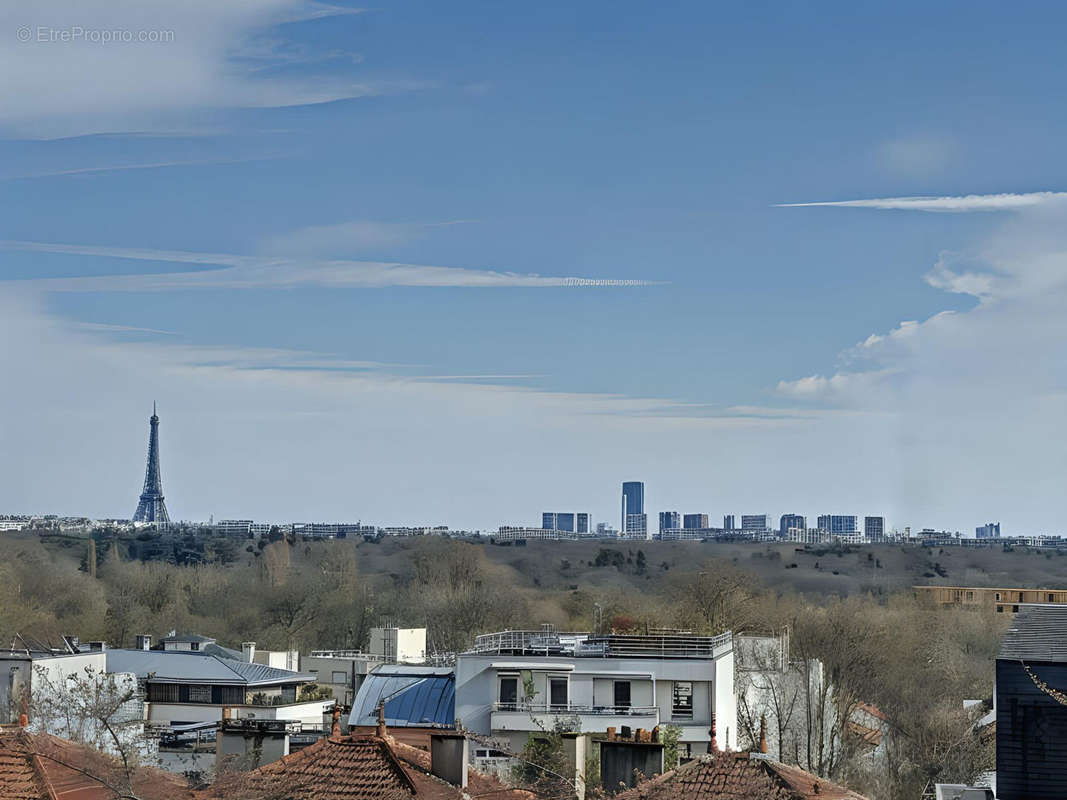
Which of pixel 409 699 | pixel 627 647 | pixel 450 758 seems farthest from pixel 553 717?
pixel 450 758

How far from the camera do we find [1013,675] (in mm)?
32906

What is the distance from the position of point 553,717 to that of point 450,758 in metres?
30.9

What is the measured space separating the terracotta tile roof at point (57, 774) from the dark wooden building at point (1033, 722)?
1667cm

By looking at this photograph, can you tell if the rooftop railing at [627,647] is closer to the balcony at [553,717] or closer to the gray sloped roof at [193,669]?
the balcony at [553,717]

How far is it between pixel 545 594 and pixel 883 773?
104 m

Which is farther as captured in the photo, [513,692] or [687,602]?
[687,602]

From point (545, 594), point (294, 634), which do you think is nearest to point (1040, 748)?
point (294, 634)

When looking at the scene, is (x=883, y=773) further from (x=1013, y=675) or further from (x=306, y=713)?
(x=1013, y=675)

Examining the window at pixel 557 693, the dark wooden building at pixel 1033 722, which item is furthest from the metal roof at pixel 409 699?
the dark wooden building at pixel 1033 722

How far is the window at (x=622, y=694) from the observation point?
197 ft

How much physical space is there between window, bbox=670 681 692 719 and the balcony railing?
1.07 m

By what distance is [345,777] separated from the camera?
2736 cm

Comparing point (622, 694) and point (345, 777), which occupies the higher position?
point (345, 777)

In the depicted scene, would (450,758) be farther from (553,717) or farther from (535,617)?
(535,617)
